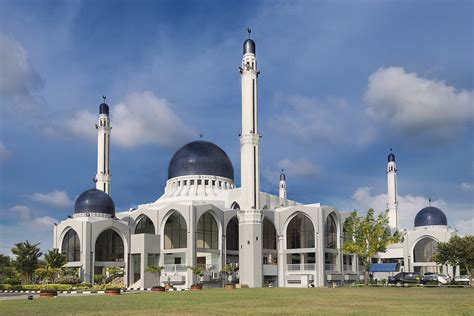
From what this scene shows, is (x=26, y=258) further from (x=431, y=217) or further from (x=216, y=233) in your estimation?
(x=431, y=217)

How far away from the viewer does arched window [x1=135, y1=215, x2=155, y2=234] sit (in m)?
77.0

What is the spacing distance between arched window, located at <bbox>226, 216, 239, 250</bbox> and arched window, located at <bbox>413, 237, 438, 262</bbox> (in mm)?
30016

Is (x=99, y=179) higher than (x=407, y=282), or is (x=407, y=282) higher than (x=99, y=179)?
(x=99, y=179)

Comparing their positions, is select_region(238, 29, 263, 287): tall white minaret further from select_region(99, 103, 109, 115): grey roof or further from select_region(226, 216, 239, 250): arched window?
select_region(99, 103, 109, 115): grey roof

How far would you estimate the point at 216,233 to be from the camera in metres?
73.5

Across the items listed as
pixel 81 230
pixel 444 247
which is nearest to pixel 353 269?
pixel 444 247

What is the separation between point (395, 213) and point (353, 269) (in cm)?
2347

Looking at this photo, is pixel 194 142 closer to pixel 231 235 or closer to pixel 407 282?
pixel 231 235

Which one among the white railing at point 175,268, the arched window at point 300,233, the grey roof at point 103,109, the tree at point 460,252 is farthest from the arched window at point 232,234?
the grey roof at point 103,109

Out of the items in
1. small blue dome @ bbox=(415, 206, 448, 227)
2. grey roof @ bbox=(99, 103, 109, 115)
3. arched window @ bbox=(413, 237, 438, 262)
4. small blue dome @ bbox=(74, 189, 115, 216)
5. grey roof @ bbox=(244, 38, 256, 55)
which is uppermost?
grey roof @ bbox=(244, 38, 256, 55)

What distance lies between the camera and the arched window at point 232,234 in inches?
2936

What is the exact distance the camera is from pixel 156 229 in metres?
73.1

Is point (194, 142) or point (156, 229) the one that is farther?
point (194, 142)

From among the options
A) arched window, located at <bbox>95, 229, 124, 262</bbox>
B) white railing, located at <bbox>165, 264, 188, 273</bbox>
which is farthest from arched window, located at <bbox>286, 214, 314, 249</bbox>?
arched window, located at <bbox>95, 229, 124, 262</bbox>
